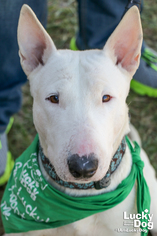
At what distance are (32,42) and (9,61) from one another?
1.08 meters

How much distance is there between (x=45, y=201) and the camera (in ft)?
7.39

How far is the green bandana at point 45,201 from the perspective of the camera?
2152mm

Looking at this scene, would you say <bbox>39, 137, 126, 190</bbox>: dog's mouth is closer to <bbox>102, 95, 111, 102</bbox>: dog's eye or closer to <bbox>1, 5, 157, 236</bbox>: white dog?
<bbox>1, 5, 157, 236</bbox>: white dog

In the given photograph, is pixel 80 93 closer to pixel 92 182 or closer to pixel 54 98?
pixel 54 98

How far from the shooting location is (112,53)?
6.88 feet

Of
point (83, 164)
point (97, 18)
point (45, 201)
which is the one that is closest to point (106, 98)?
point (83, 164)

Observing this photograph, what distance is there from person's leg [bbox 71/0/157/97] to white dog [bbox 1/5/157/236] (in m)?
1.52

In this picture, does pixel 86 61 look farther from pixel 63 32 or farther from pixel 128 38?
pixel 63 32

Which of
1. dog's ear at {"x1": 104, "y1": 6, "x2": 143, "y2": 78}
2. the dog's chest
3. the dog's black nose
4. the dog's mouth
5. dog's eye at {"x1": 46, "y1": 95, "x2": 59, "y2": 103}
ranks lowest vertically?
the dog's chest

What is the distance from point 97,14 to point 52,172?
224 cm

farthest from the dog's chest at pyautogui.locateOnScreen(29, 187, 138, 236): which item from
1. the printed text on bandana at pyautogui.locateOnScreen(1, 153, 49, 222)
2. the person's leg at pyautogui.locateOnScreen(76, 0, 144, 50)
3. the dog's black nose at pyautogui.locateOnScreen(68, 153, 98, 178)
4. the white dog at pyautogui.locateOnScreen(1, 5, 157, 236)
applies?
the person's leg at pyautogui.locateOnScreen(76, 0, 144, 50)

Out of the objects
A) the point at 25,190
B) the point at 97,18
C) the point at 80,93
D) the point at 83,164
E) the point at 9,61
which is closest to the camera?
the point at 83,164

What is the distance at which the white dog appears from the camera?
1.69 meters

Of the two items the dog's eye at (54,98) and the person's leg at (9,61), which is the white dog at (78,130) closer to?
the dog's eye at (54,98)
